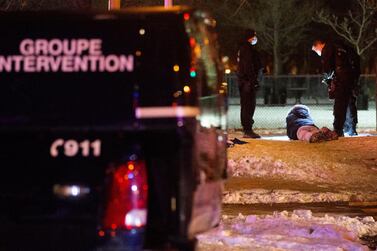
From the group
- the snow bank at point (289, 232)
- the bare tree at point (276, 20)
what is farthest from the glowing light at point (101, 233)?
the bare tree at point (276, 20)

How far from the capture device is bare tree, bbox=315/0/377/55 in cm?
3152

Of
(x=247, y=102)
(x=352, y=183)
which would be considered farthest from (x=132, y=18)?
(x=247, y=102)

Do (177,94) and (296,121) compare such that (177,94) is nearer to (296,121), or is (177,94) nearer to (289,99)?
(296,121)

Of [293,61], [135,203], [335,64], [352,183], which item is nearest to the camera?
[135,203]

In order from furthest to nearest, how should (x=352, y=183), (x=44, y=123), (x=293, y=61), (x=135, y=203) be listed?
(x=293, y=61), (x=352, y=183), (x=44, y=123), (x=135, y=203)

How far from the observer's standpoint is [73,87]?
15.5 ft

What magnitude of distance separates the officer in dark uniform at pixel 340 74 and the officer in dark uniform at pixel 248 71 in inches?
56.2

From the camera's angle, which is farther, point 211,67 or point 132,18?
point 211,67

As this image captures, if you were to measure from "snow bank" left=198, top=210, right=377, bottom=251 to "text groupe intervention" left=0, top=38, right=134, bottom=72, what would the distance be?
3.21 m

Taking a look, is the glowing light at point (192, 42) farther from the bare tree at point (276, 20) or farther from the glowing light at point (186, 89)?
the bare tree at point (276, 20)

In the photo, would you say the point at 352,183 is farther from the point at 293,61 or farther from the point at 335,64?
the point at 293,61

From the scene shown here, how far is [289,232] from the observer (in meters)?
8.22

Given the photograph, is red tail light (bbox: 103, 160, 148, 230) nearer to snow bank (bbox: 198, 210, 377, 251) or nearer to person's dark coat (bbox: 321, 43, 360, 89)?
snow bank (bbox: 198, 210, 377, 251)

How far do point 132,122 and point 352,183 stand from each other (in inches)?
323
